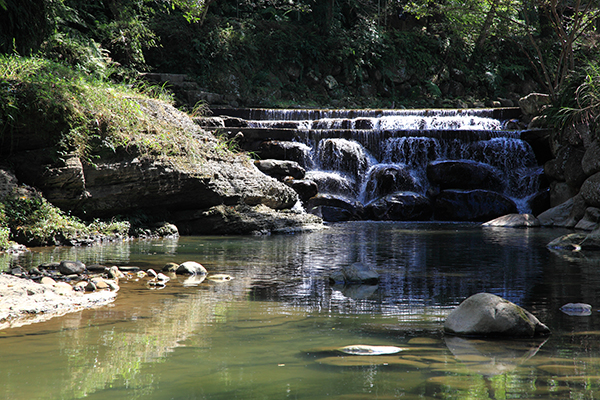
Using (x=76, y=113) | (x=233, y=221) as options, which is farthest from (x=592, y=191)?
(x=76, y=113)

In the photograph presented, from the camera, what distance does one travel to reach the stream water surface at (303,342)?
2.62 meters

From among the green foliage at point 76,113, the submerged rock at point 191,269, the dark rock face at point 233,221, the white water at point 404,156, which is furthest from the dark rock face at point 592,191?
the submerged rock at point 191,269

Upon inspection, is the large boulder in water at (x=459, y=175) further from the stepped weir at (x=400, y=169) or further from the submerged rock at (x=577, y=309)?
the submerged rock at (x=577, y=309)

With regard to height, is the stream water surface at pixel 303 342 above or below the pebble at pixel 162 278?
below

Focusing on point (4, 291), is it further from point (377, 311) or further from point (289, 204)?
point (289, 204)

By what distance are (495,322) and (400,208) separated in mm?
12745

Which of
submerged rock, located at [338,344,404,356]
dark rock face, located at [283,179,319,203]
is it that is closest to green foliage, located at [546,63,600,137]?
dark rock face, located at [283,179,319,203]

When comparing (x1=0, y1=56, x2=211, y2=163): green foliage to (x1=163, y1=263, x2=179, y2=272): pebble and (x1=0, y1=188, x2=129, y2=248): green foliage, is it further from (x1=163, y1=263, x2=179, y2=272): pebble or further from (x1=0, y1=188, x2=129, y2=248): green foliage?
(x1=163, y1=263, x2=179, y2=272): pebble

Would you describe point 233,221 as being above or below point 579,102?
below

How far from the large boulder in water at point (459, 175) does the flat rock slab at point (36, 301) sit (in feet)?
44.7

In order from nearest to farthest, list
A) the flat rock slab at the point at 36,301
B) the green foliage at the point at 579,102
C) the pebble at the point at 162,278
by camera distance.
Answer: the flat rock slab at the point at 36,301 → the pebble at the point at 162,278 → the green foliage at the point at 579,102

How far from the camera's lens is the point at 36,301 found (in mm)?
4363

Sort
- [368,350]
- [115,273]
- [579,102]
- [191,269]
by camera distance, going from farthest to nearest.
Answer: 1. [579,102]
2. [191,269]
3. [115,273]
4. [368,350]

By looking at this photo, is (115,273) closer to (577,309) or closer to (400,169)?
(577,309)
